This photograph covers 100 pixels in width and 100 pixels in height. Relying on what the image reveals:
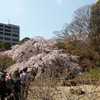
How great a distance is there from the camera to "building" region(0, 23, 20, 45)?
4316 inches

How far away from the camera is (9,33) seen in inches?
4432

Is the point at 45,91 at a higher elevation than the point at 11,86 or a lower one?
lower

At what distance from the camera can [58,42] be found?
127 ft

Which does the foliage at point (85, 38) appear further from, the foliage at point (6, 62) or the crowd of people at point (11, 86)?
the crowd of people at point (11, 86)

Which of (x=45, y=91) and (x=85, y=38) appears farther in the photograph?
(x=85, y=38)

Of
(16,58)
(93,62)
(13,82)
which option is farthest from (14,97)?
(93,62)

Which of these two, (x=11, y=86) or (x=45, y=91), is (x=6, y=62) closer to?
(x=11, y=86)

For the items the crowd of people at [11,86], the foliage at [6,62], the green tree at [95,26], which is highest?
the green tree at [95,26]

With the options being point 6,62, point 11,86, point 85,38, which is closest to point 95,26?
point 85,38

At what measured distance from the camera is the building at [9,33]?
360ft

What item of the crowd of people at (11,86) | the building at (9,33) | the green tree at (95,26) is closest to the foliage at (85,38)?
the green tree at (95,26)

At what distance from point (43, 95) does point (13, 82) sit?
3.47m

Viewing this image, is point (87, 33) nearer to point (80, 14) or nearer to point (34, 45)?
point (80, 14)

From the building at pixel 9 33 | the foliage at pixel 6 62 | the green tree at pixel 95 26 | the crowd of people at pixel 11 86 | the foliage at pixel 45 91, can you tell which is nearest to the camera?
the foliage at pixel 45 91
